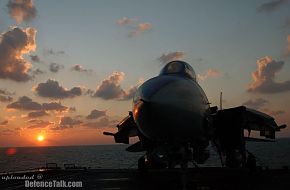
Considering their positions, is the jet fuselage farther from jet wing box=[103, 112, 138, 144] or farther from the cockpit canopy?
jet wing box=[103, 112, 138, 144]

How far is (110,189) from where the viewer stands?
16.4 meters

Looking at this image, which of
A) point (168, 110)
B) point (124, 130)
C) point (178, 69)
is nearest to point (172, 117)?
point (168, 110)

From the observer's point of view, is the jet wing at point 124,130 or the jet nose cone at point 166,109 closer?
the jet nose cone at point 166,109

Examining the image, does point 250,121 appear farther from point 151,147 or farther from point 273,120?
point 151,147

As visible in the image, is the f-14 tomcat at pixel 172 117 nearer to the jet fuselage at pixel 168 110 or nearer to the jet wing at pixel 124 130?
the jet fuselage at pixel 168 110

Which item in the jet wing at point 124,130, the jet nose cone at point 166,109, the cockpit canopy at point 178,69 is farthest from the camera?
the jet wing at point 124,130

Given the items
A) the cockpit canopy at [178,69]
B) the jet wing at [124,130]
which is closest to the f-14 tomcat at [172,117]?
the cockpit canopy at [178,69]

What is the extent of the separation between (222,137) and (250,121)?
12.9ft

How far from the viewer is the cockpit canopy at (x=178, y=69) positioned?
15344 mm

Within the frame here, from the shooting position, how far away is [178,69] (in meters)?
15.5

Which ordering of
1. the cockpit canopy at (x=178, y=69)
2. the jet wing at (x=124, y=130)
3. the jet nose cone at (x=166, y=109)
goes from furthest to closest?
the jet wing at (x=124, y=130) → the cockpit canopy at (x=178, y=69) → the jet nose cone at (x=166, y=109)

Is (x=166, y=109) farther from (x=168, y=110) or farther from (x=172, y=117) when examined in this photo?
(x=172, y=117)

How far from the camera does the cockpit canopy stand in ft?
50.3

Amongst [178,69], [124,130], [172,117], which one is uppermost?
[178,69]
